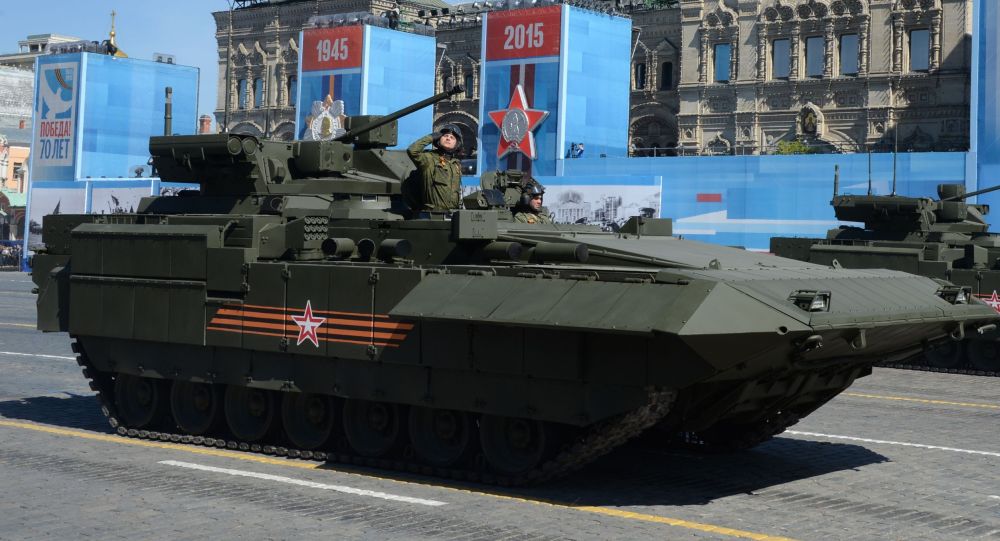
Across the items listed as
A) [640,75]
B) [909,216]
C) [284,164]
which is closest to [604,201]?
[909,216]

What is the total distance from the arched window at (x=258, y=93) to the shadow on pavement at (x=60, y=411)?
75.3 m

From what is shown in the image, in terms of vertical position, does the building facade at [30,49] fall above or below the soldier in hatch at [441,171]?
above

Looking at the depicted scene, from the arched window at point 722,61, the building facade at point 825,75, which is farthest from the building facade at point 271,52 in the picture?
the arched window at point 722,61

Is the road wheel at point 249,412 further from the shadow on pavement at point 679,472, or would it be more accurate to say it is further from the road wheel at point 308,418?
the shadow on pavement at point 679,472

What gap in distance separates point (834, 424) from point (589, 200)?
1170 inches

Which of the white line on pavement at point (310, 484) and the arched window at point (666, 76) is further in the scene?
the arched window at point (666, 76)

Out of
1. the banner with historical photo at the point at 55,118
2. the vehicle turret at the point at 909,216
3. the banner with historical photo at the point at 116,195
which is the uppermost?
the banner with historical photo at the point at 55,118

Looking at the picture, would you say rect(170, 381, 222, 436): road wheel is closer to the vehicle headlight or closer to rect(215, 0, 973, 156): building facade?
the vehicle headlight

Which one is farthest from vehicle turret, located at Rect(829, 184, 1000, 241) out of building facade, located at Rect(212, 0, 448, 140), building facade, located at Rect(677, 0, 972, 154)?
building facade, located at Rect(212, 0, 448, 140)

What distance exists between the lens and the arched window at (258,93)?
307 ft

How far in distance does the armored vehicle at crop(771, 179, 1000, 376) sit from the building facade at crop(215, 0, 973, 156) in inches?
1143

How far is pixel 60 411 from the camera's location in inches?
731

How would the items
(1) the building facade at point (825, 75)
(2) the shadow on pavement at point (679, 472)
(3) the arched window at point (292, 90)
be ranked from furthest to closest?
(3) the arched window at point (292, 90), (1) the building facade at point (825, 75), (2) the shadow on pavement at point (679, 472)

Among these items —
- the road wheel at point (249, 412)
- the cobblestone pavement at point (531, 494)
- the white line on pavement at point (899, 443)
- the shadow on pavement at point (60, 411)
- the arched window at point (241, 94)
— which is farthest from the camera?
the arched window at point (241, 94)
